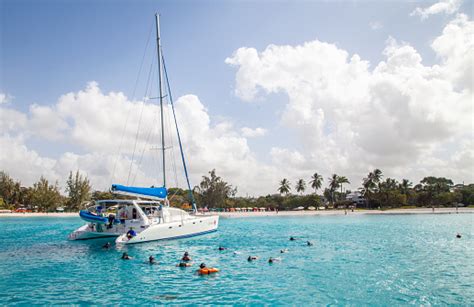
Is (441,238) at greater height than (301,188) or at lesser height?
lesser

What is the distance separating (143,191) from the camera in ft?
112

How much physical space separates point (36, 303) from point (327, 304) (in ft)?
41.4

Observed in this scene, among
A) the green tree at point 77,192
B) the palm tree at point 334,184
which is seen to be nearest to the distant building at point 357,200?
the palm tree at point 334,184

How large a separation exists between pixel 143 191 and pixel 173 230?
504 cm

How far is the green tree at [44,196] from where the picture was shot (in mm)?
99875

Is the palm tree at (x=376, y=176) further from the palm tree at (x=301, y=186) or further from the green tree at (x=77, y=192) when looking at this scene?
the green tree at (x=77, y=192)

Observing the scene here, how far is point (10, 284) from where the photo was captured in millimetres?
17906

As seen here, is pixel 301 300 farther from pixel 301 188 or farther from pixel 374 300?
pixel 301 188

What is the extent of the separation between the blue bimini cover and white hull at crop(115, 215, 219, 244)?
3.32 metres

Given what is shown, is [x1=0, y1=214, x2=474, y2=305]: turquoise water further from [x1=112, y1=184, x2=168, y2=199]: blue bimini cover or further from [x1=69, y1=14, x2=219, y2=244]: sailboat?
[x1=112, y1=184, x2=168, y2=199]: blue bimini cover

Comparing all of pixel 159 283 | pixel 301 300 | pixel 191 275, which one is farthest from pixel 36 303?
pixel 301 300

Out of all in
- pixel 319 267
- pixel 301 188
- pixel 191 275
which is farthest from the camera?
pixel 301 188

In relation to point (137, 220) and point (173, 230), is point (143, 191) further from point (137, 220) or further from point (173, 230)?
point (173, 230)

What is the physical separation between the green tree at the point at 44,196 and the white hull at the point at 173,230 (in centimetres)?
7909
